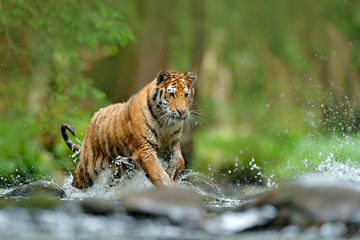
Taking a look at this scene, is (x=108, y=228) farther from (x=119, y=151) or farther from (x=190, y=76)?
(x=190, y=76)

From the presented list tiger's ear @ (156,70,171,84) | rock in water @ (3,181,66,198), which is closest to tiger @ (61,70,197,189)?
tiger's ear @ (156,70,171,84)

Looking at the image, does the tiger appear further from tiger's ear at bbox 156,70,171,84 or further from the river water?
the river water

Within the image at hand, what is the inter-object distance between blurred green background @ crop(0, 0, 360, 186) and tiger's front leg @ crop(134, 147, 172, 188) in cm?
281

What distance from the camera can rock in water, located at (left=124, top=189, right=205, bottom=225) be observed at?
13.8 feet

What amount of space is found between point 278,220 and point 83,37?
6005 millimetres

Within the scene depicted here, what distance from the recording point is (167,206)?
4250mm

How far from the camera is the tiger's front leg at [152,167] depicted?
5703 millimetres

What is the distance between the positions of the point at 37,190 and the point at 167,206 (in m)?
2.05

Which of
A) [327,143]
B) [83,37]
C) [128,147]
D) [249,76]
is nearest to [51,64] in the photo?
[83,37]

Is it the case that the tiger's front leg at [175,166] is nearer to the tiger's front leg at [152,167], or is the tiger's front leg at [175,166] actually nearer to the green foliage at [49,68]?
the tiger's front leg at [152,167]

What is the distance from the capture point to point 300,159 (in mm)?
9828

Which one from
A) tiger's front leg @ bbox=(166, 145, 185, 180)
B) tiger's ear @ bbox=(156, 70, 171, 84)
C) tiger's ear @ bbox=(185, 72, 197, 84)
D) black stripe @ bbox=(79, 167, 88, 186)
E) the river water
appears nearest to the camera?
the river water

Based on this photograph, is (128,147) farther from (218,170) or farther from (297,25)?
(297,25)

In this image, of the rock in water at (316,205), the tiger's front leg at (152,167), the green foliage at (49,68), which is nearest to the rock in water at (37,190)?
the tiger's front leg at (152,167)
